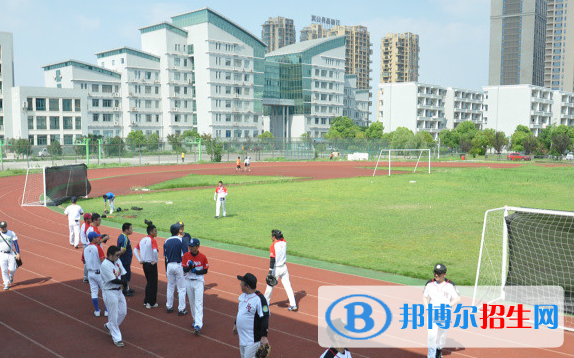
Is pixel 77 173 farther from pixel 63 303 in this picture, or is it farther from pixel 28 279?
pixel 63 303

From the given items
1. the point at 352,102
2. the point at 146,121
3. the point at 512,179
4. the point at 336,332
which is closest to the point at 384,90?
the point at 352,102

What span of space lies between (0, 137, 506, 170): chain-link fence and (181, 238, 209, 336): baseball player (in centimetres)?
5350

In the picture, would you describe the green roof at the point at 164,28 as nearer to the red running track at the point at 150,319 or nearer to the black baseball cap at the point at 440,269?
the red running track at the point at 150,319

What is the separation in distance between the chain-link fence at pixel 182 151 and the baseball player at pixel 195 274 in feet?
176

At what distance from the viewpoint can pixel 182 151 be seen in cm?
7512

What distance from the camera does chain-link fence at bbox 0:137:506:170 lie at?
201 feet

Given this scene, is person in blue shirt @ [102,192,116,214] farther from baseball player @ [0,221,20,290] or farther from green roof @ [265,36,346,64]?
green roof @ [265,36,346,64]

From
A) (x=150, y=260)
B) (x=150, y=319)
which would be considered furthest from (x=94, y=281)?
(x=150, y=319)

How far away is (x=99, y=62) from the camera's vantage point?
335 ft

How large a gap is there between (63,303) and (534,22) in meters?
204

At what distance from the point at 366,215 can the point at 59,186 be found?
1827cm

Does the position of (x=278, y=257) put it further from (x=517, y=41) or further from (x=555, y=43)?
(x=555, y=43)

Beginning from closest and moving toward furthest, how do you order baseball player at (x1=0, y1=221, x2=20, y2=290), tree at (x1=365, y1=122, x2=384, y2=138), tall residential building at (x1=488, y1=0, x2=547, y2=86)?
baseball player at (x1=0, y1=221, x2=20, y2=290)
tree at (x1=365, y1=122, x2=384, y2=138)
tall residential building at (x1=488, y1=0, x2=547, y2=86)

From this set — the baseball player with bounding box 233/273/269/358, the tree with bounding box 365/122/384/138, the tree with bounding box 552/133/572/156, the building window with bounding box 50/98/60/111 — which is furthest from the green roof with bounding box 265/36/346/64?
the baseball player with bounding box 233/273/269/358
